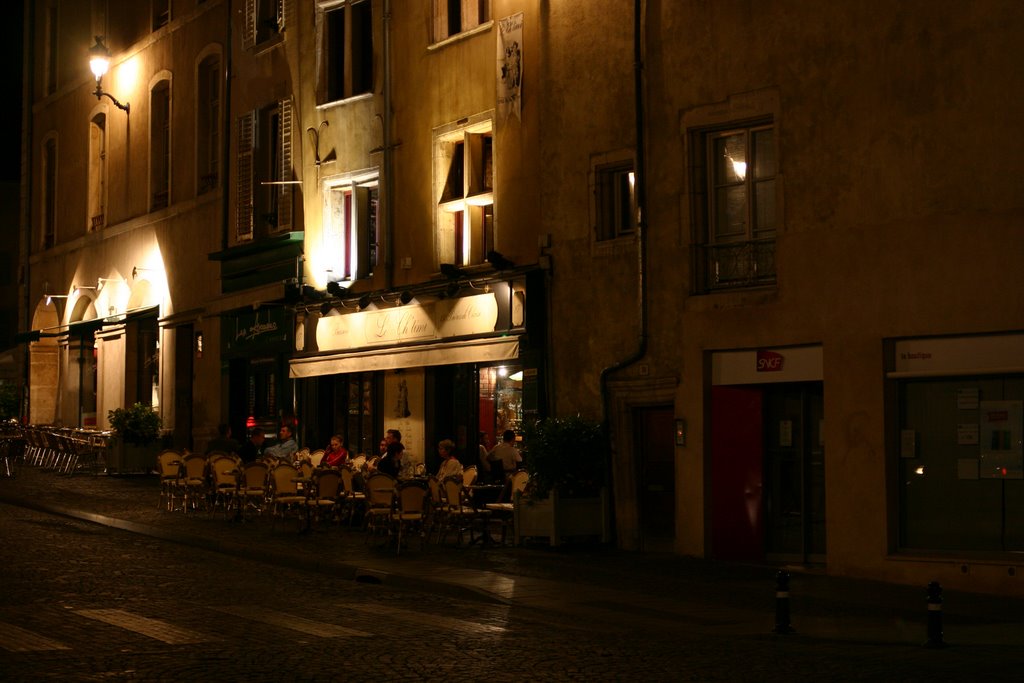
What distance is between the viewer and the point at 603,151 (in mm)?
21594

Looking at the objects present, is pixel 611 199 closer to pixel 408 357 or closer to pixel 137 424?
pixel 408 357

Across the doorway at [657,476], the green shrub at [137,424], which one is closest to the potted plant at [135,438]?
the green shrub at [137,424]

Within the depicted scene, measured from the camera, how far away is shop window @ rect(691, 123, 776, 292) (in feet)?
63.8

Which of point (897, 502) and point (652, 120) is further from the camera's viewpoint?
point (652, 120)

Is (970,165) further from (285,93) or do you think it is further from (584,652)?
(285,93)

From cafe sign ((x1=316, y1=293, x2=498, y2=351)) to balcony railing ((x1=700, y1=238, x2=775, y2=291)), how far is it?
15.2 ft

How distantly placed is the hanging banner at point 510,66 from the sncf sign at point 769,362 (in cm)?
629

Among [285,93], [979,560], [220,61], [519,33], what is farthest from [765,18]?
[220,61]

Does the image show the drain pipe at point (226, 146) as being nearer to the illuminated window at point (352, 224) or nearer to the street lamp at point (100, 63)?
the illuminated window at point (352, 224)

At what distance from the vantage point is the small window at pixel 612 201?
21609 mm

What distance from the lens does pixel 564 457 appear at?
2047 centimetres

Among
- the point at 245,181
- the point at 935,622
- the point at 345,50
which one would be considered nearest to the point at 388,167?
the point at 345,50

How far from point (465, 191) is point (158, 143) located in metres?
14.3

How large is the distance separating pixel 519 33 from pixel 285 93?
8.33 meters
